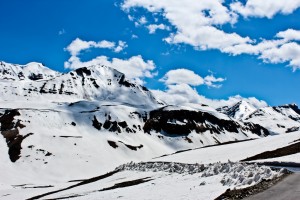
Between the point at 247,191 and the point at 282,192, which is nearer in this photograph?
the point at 282,192

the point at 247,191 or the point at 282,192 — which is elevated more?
the point at 247,191

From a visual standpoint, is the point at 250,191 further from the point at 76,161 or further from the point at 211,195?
the point at 76,161

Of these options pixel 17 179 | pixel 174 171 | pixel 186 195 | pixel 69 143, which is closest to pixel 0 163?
pixel 17 179

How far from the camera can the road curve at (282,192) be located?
22945 mm

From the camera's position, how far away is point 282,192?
80.6 ft

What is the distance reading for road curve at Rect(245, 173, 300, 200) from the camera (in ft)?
75.3

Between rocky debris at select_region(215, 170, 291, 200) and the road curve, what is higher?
rocky debris at select_region(215, 170, 291, 200)

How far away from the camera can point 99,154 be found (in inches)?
7598

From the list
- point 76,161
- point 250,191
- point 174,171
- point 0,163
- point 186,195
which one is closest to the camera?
point 250,191

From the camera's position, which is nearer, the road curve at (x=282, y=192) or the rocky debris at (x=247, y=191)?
the road curve at (x=282, y=192)

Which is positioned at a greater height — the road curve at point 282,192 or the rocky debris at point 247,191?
the rocky debris at point 247,191

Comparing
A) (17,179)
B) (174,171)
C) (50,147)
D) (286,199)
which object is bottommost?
(286,199)

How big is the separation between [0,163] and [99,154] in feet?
149

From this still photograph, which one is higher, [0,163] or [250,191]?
[0,163]
